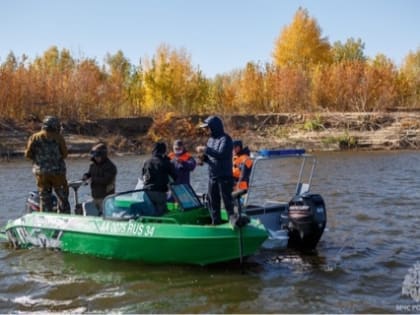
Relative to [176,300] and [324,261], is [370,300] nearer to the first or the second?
[324,261]

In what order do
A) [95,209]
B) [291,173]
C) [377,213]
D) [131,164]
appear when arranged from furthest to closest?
1. [131,164]
2. [291,173]
3. [377,213]
4. [95,209]

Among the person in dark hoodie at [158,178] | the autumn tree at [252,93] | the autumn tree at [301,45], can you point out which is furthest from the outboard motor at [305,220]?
the autumn tree at [301,45]

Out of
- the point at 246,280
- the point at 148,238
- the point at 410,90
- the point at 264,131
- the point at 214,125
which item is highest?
the point at 410,90

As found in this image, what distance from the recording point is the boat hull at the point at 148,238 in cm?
848

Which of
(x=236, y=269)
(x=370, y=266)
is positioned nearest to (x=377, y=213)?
(x=370, y=266)

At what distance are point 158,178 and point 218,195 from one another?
1.07m

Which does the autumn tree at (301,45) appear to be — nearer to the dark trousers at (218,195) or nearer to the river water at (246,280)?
the river water at (246,280)

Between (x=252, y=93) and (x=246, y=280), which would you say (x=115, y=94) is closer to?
(x=252, y=93)

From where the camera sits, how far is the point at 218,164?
8.82 m

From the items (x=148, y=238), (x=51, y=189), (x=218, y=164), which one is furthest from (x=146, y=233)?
(x=51, y=189)

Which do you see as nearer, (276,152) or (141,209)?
(141,209)

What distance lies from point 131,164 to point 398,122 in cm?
1793

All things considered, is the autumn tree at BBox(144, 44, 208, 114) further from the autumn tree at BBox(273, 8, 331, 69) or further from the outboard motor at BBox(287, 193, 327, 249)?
the outboard motor at BBox(287, 193, 327, 249)

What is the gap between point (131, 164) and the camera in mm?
27281
